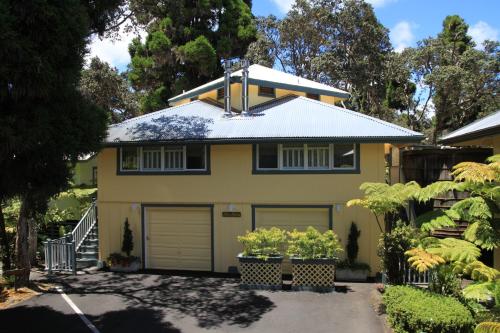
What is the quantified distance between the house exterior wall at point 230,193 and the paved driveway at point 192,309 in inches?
63.0

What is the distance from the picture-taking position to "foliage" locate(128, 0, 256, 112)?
26812mm

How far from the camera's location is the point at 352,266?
12938mm

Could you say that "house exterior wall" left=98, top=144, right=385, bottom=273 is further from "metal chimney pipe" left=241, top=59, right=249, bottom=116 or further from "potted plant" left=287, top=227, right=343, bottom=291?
"metal chimney pipe" left=241, top=59, right=249, bottom=116

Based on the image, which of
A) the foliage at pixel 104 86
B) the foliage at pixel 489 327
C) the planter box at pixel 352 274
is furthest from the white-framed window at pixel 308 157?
the foliage at pixel 104 86

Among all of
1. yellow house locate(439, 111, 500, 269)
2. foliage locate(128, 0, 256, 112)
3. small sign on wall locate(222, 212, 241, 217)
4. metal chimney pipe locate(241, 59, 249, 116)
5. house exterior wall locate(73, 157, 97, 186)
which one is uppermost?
foliage locate(128, 0, 256, 112)

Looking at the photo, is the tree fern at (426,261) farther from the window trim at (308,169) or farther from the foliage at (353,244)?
the window trim at (308,169)

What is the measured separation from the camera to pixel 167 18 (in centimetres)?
2623

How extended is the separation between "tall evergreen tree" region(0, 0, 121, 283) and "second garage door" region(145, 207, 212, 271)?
252 inches

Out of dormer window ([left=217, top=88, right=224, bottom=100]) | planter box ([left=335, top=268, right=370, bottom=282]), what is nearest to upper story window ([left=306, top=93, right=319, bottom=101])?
dormer window ([left=217, top=88, right=224, bottom=100])

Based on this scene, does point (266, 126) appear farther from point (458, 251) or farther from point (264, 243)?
point (458, 251)

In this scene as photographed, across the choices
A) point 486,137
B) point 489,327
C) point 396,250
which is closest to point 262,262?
point 396,250

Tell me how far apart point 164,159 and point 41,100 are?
24.5ft

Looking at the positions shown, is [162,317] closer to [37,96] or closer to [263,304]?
[263,304]

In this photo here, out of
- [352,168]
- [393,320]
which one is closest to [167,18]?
[352,168]
